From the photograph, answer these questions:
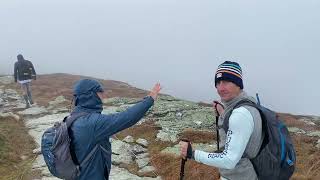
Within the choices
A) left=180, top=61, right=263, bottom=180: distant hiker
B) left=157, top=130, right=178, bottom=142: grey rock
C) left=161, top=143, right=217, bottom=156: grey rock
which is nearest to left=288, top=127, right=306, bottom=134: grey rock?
left=157, top=130, right=178, bottom=142: grey rock

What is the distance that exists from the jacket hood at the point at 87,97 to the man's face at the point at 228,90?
1997mm

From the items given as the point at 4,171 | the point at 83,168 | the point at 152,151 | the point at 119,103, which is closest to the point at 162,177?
the point at 152,151

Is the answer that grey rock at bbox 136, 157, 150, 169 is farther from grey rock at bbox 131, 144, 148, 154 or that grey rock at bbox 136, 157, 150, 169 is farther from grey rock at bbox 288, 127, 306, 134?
grey rock at bbox 288, 127, 306, 134

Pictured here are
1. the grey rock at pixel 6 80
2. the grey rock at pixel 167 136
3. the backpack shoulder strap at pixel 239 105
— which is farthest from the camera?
the grey rock at pixel 6 80

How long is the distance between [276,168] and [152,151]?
12.6 meters

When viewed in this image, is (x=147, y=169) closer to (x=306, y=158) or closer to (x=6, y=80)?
(x=306, y=158)

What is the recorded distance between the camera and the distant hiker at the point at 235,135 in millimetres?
5984

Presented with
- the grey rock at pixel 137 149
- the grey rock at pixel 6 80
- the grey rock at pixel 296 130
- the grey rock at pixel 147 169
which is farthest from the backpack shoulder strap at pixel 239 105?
the grey rock at pixel 6 80

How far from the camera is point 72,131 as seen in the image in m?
7.33

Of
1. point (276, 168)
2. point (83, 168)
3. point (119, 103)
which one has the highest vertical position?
point (276, 168)

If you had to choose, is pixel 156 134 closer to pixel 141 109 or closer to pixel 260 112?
pixel 141 109

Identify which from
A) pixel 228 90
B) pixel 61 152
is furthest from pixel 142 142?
pixel 228 90

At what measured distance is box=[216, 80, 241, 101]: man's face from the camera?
6387 mm

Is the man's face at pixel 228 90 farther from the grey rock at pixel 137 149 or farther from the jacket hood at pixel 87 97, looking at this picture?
the grey rock at pixel 137 149
